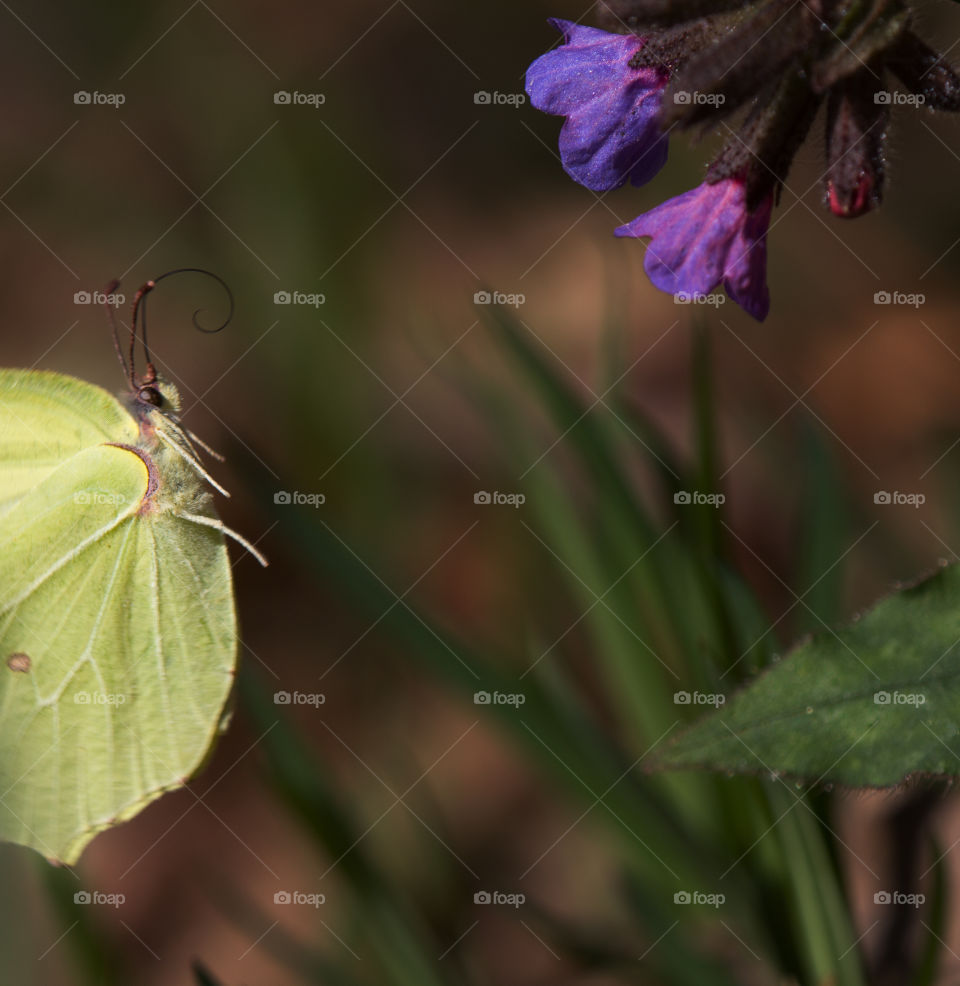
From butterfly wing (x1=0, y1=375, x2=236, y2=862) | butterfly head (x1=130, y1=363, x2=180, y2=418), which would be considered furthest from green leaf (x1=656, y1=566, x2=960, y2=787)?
butterfly head (x1=130, y1=363, x2=180, y2=418)

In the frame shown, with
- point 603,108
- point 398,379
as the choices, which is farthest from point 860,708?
point 398,379

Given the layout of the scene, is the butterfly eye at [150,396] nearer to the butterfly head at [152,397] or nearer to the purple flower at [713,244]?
the butterfly head at [152,397]

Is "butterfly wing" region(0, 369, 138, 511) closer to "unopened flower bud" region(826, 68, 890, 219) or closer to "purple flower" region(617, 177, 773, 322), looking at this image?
"purple flower" region(617, 177, 773, 322)

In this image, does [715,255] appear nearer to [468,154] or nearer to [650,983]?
[650,983]

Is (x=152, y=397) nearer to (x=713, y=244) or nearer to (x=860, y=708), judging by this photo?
(x=713, y=244)

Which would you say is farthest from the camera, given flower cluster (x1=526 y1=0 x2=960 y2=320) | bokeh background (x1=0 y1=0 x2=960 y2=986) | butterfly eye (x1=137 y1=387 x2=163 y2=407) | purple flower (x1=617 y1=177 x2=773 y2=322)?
bokeh background (x1=0 y1=0 x2=960 y2=986)

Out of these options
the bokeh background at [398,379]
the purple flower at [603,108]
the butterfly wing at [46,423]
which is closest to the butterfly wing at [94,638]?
the butterfly wing at [46,423]
